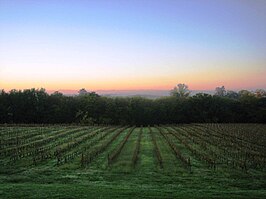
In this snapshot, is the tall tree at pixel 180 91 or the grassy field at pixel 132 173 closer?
the grassy field at pixel 132 173

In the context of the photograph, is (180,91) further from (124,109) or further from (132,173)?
Answer: (132,173)

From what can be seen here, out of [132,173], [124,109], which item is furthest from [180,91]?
[132,173]

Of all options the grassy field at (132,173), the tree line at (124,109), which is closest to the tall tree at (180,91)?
the tree line at (124,109)

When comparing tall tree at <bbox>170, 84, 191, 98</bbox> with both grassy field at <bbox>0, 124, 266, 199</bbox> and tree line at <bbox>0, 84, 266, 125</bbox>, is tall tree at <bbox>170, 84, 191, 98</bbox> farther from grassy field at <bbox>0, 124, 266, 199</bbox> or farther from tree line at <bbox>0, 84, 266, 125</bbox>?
grassy field at <bbox>0, 124, 266, 199</bbox>

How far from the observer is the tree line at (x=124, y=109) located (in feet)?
266

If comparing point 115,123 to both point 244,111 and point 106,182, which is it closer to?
point 244,111

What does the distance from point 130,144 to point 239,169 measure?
1563 cm

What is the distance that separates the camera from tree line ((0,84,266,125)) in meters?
80.9

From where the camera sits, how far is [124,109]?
85.4m

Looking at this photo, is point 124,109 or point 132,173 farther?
point 124,109

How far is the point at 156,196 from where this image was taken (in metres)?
14.1

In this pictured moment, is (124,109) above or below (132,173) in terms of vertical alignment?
above

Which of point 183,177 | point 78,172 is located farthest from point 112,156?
point 183,177

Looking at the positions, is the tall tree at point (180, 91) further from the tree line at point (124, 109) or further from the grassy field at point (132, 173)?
the grassy field at point (132, 173)
